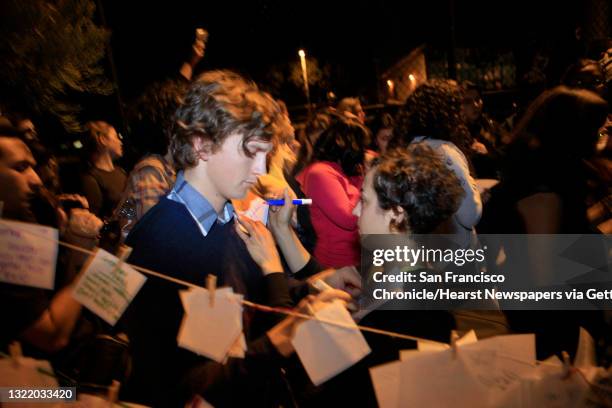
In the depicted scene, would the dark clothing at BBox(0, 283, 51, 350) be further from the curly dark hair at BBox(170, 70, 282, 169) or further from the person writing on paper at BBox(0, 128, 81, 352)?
the curly dark hair at BBox(170, 70, 282, 169)

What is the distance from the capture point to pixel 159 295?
1.29 meters

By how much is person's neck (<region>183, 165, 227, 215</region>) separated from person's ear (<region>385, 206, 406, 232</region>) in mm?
702

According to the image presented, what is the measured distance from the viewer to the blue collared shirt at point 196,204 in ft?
4.76

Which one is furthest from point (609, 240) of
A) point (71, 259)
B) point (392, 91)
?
point (392, 91)

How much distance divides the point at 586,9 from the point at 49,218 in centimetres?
658

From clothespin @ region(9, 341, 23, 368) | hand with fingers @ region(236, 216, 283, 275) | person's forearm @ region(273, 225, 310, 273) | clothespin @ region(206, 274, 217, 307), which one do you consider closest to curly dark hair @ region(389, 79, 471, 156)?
person's forearm @ region(273, 225, 310, 273)

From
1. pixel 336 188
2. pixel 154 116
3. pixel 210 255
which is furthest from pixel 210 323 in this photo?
pixel 336 188

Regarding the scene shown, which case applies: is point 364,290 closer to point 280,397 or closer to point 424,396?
point 280,397

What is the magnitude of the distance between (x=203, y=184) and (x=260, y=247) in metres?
0.33

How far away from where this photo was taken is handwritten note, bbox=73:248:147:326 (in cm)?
129

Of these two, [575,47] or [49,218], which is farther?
[575,47]

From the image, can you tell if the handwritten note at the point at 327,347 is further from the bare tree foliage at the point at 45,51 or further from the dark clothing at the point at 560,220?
the bare tree foliage at the point at 45,51

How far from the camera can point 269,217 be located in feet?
7.45

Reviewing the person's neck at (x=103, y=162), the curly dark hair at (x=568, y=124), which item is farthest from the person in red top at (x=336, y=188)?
the person's neck at (x=103, y=162)
